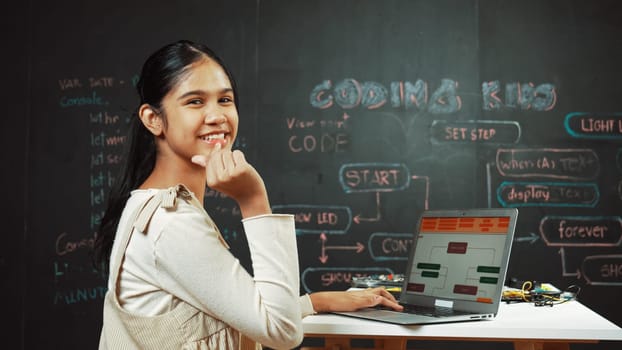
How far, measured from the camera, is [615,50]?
14.5ft

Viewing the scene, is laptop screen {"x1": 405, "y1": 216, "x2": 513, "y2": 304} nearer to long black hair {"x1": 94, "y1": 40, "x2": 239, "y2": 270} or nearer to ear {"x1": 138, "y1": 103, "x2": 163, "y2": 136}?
long black hair {"x1": 94, "y1": 40, "x2": 239, "y2": 270}

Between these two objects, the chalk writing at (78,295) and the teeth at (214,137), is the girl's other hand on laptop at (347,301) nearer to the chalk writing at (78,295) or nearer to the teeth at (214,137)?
the teeth at (214,137)

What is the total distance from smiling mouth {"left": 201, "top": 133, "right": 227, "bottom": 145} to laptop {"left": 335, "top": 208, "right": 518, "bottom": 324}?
612 millimetres

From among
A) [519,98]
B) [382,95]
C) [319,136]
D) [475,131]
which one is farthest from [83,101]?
[519,98]

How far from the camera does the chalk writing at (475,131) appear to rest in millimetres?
4355

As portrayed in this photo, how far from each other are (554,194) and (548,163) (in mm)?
186

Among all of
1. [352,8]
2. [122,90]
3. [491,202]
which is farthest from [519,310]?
[122,90]

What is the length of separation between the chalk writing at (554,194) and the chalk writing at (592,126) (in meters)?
0.30

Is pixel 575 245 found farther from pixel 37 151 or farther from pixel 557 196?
pixel 37 151

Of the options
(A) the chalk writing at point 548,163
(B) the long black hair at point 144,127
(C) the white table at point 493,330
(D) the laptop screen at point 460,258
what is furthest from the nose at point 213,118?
(A) the chalk writing at point 548,163

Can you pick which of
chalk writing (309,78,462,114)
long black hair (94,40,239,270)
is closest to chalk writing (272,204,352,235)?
chalk writing (309,78,462,114)

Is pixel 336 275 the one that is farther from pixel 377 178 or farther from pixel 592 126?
pixel 592 126

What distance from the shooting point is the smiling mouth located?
1485mm

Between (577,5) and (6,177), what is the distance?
3618 millimetres
